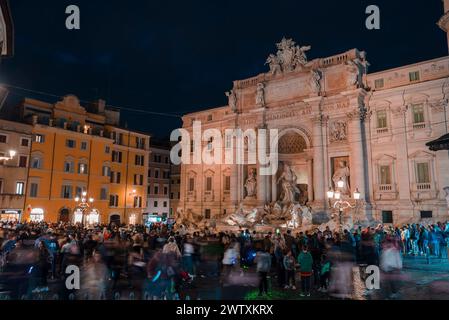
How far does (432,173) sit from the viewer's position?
78.9 feet

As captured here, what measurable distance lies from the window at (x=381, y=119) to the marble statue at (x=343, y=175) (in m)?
3.92

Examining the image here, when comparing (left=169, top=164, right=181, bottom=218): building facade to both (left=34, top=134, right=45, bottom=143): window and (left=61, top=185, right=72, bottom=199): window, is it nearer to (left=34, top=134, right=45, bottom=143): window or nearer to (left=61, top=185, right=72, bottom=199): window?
(left=61, top=185, right=72, bottom=199): window

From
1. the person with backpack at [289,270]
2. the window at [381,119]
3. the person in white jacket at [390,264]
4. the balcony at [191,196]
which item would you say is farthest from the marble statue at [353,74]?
the person with backpack at [289,270]

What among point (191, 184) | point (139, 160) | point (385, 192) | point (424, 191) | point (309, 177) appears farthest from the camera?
point (139, 160)

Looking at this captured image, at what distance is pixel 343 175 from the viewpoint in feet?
88.5

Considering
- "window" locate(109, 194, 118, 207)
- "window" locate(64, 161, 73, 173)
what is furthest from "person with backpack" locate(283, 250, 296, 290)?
"window" locate(109, 194, 118, 207)

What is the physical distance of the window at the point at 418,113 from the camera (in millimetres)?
24994

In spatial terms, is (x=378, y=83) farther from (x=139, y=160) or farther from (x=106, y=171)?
(x=106, y=171)

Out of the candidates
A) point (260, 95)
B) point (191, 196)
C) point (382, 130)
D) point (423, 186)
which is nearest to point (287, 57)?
point (260, 95)

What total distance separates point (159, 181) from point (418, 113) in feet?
116

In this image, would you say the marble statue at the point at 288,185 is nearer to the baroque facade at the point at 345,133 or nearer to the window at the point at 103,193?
the baroque facade at the point at 345,133

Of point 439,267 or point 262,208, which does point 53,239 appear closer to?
point 439,267

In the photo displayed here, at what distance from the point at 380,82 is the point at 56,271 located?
25191 mm

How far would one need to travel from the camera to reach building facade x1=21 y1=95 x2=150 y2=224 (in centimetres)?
3466
